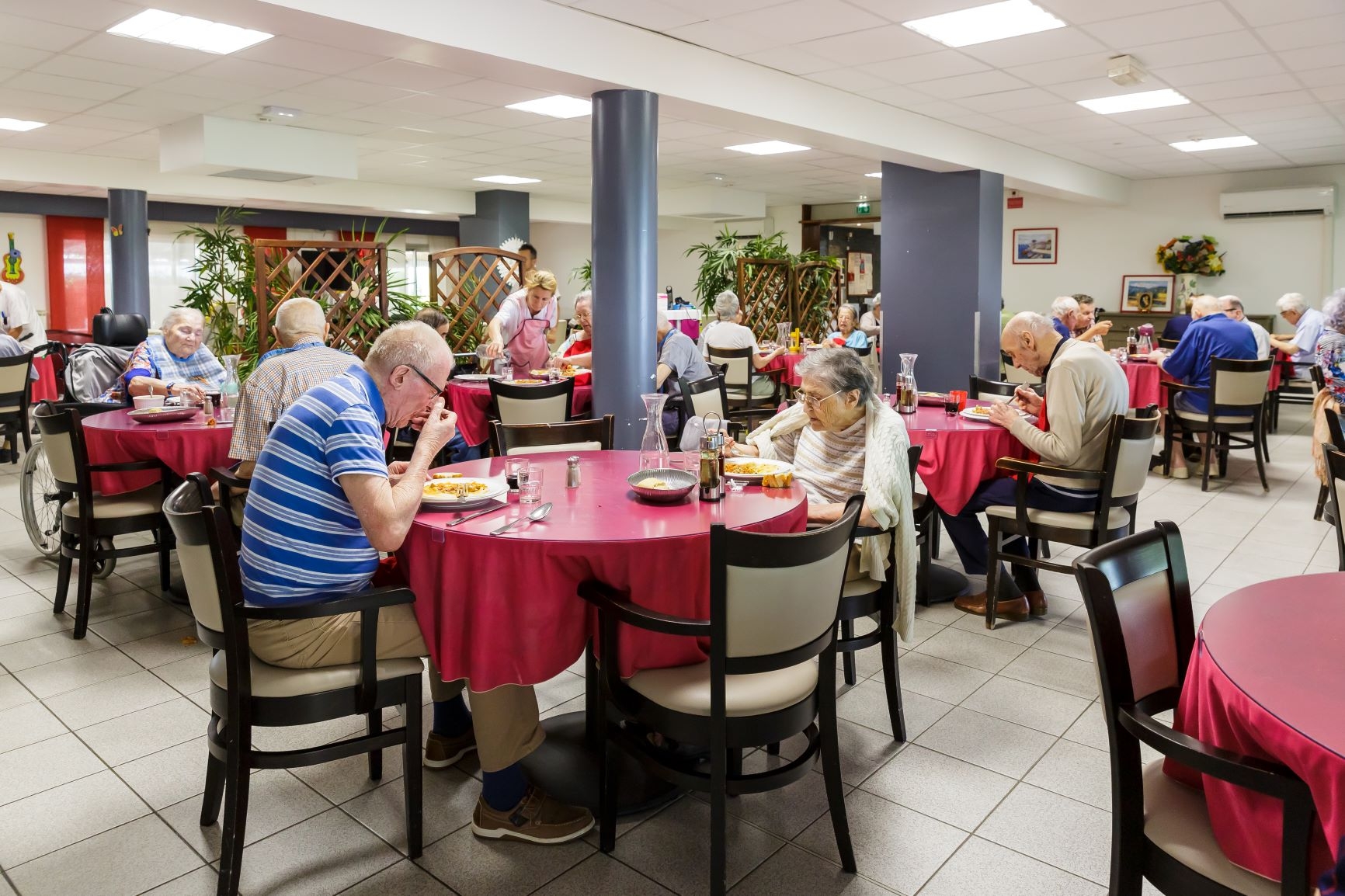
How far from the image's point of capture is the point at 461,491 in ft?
8.61

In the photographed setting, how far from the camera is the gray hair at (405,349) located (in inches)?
91.3

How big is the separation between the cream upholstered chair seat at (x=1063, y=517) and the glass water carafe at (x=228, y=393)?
3412 mm

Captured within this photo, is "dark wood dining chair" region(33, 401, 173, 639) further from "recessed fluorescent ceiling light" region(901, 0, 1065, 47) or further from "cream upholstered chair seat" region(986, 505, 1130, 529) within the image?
"recessed fluorescent ceiling light" region(901, 0, 1065, 47)

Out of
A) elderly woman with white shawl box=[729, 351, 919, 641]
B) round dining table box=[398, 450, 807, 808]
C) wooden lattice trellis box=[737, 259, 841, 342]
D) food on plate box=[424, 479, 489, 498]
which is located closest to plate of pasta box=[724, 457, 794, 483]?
elderly woman with white shawl box=[729, 351, 919, 641]

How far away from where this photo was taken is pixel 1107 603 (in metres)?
1.68

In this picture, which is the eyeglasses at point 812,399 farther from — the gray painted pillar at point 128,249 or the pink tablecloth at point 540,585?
the gray painted pillar at point 128,249

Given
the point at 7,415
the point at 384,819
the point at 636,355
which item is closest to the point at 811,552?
the point at 384,819

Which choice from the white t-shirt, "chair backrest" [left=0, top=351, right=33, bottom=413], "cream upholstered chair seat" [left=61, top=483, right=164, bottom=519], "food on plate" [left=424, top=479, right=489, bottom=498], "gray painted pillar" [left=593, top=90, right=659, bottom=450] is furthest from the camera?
the white t-shirt

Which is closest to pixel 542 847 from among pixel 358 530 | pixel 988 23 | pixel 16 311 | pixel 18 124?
pixel 358 530

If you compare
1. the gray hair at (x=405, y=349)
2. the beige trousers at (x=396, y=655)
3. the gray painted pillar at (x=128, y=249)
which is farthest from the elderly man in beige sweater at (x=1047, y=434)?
the gray painted pillar at (x=128, y=249)

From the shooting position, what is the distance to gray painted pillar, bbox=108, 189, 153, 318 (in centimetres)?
1088

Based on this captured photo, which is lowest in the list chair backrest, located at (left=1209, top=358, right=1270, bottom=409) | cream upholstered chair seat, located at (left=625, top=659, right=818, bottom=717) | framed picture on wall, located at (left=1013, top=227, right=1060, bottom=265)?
cream upholstered chair seat, located at (left=625, top=659, right=818, bottom=717)

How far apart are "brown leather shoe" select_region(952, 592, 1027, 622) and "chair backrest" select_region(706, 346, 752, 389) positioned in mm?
4292

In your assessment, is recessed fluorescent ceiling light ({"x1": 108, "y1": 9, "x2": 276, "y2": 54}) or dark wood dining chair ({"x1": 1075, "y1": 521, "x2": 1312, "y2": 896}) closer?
dark wood dining chair ({"x1": 1075, "y1": 521, "x2": 1312, "y2": 896})
